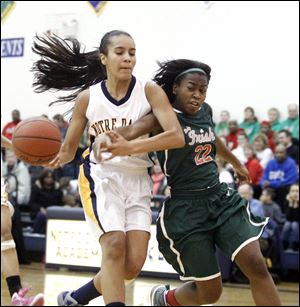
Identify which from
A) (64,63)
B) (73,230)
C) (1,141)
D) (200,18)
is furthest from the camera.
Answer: (200,18)

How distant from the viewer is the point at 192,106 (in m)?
4.55

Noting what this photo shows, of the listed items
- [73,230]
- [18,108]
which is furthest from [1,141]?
[18,108]

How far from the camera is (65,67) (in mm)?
5090

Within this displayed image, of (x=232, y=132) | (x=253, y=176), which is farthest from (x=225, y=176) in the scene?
(x=232, y=132)

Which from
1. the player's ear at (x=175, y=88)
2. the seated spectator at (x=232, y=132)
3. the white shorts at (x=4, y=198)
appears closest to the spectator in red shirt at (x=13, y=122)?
the seated spectator at (x=232, y=132)

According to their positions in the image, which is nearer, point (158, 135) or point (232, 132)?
point (158, 135)

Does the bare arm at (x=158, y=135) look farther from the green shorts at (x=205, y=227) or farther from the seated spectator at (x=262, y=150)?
the seated spectator at (x=262, y=150)

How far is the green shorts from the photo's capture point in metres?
4.46

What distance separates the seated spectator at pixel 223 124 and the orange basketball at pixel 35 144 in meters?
8.28

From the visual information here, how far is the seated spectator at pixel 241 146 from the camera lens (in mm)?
11531

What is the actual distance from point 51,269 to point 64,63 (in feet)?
18.6

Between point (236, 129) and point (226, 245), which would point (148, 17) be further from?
point (226, 245)

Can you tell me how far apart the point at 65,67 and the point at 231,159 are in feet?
4.34

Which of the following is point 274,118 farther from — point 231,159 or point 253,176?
point 231,159
